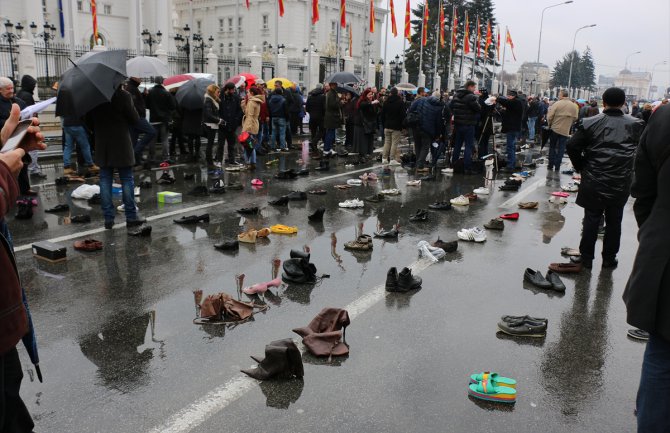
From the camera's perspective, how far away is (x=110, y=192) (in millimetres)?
8109

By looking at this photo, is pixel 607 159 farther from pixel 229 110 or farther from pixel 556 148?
pixel 556 148

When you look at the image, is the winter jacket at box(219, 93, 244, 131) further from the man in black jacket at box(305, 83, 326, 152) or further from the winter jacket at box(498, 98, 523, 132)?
the winter jacket at box(498, 98, 523, 132)

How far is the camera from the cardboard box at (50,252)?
21.8 feet

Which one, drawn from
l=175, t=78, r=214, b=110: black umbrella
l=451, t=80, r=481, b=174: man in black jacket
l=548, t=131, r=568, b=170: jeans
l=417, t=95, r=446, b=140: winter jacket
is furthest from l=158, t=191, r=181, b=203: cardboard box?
l=548, t=131, r=568, b=170: jeans

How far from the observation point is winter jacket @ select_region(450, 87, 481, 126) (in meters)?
13.4

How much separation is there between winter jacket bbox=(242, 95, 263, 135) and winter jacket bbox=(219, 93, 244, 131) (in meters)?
0.45

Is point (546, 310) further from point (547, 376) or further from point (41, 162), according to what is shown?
point (41, 162)

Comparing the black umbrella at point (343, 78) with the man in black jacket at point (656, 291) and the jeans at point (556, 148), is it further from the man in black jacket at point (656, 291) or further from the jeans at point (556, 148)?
the man in black jacket at point (656, 291)

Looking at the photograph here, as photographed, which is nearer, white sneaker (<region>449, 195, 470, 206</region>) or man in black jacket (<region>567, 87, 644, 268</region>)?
man in black jacket (<region>567, 87, 644, 268</region>)

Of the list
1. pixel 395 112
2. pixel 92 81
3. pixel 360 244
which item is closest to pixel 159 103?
pixel 395 112

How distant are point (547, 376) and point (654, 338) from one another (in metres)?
1.59

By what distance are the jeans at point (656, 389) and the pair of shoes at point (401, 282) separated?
319 centimetres

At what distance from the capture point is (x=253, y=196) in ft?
35.5

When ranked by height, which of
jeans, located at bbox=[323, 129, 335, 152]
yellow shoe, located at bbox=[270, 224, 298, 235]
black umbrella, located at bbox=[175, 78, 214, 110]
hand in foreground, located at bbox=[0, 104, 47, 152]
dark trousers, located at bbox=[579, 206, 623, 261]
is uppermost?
black umbrella, located at bbox=[175, 78, 214, 110]
